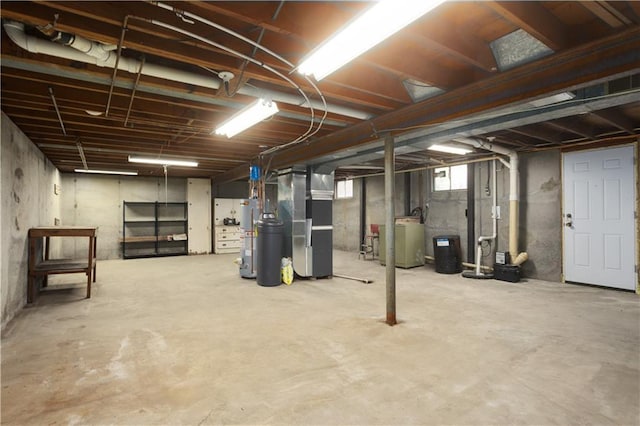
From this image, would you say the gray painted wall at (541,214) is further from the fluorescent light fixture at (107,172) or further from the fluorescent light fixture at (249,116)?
the fluorescent light fixture at (107,172)

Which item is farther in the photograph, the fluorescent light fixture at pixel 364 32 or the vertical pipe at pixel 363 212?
the vertical pipe at pixel 363 212

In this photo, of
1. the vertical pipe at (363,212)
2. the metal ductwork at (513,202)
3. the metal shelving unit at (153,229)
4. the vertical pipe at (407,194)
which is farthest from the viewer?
the vertical pipe at (363,212)

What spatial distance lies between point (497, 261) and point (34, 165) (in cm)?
771

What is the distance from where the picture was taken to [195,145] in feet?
17.2

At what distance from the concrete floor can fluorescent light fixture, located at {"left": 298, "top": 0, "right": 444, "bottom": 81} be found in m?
2.13

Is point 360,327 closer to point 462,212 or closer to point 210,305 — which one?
point 210,305

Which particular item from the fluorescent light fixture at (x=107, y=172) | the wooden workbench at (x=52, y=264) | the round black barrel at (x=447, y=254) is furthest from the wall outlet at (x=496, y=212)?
the fluorescent light fixture at (x=107, y=172)

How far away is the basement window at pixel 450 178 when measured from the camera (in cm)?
686

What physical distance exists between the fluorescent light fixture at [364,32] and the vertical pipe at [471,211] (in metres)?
5.35

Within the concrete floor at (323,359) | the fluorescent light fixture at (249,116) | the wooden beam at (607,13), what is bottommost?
the concrete floor at (323,359)

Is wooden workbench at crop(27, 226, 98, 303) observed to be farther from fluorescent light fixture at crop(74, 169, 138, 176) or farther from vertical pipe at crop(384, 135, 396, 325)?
vertical pipe at crop(384, 135, 396, 325)

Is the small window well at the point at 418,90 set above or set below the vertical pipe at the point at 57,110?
above

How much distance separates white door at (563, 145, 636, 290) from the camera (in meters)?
4.81

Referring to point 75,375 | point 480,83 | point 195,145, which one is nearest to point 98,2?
point 75,375
